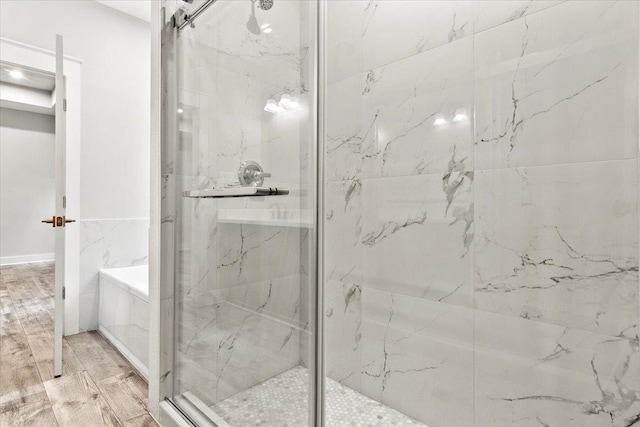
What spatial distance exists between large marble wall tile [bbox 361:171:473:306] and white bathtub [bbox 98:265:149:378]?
132 centimetres

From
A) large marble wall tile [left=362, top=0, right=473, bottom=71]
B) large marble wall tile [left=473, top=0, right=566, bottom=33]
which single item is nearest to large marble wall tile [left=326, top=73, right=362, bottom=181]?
large marble wall tile [left=362, top=0, right=473, bottom=71]

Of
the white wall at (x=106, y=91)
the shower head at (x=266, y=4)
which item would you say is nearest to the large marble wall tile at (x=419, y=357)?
the shower head at (x=266, y=4)

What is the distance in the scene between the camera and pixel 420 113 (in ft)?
4.90

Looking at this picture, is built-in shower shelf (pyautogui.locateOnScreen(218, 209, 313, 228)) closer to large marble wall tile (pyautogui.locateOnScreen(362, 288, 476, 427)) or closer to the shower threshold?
the shower threshold

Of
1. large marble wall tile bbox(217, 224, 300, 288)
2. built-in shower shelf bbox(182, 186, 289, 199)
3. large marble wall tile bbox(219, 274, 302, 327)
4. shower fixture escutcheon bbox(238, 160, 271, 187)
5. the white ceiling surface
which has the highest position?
the white ceiling surface

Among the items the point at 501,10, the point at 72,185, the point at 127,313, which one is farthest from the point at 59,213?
the point at 501,10

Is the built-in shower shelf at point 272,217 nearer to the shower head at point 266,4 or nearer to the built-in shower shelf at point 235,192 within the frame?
the built-in shower shelf at point 235,192

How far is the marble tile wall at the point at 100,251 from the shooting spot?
2.68m

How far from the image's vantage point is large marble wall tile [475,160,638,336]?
3.35 ft

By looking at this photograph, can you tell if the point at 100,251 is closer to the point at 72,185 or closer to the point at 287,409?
the point at 72,185

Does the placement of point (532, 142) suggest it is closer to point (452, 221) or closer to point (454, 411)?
point (452, 221)

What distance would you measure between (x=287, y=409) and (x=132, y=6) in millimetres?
3171

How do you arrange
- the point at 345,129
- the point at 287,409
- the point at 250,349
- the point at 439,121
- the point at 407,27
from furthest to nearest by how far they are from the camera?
1. the point at 345,129
2. the point at 407,27
3. the point at 439,121
4. the point at 250,349
5. the point at 287,409

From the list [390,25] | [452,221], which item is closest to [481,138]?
[452,221]
